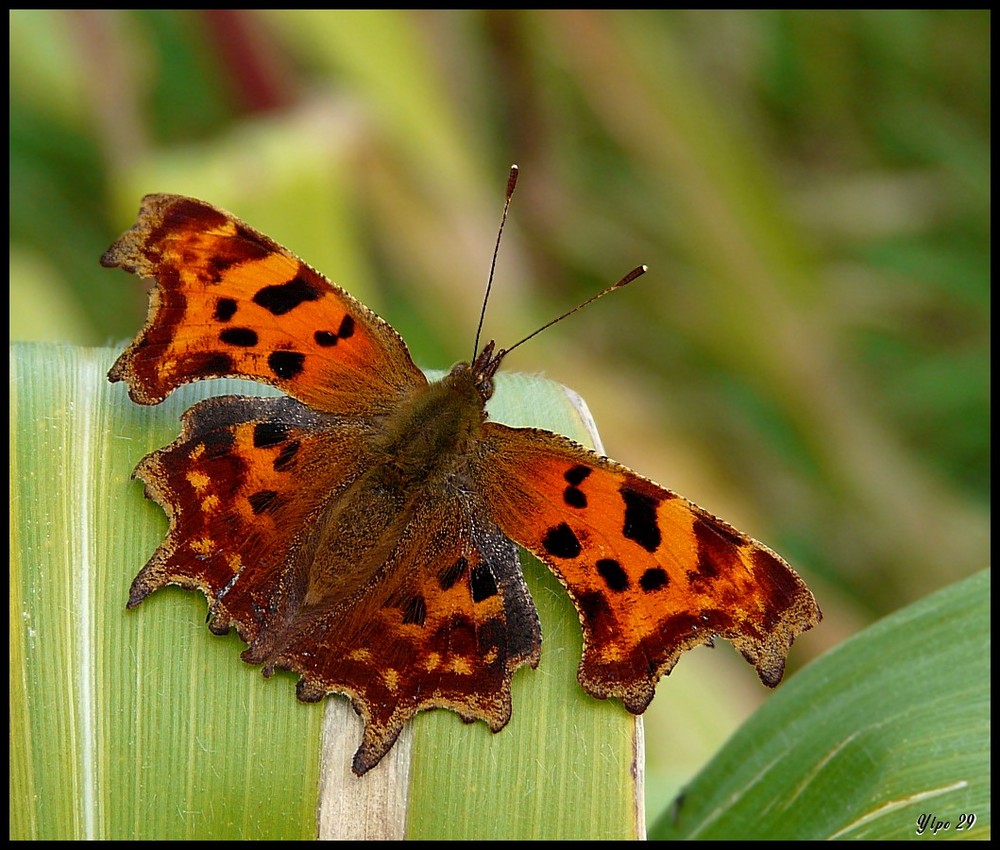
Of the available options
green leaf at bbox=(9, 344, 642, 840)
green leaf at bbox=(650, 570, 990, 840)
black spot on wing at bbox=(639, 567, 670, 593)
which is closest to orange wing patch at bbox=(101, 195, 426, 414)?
green leaf at bbox=(9, 344, 642, 840)

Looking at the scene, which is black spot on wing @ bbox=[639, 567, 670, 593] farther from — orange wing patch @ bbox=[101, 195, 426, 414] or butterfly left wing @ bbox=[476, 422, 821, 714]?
orange wing patch @ bbox=[101, 195, 426, 414]

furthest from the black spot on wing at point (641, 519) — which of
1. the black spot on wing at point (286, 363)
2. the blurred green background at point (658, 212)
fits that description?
the blurred green background at point (658, 212)

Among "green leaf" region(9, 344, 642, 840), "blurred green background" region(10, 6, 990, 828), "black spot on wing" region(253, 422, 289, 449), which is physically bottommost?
"green leaf" region(9, 344, 642, 840)

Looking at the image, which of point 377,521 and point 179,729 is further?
point 377,521

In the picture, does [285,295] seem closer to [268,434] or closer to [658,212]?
[268,434]

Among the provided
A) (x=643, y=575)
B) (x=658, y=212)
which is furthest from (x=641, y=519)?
(x=658, y=212)

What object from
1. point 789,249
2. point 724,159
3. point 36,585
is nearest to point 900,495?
point 789,249
